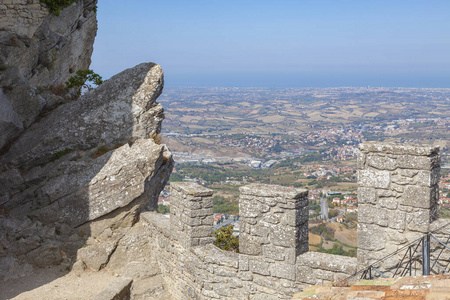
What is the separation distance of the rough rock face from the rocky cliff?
0.11ft

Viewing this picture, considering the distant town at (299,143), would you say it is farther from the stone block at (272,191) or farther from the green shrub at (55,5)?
the green shrub at (55,5)

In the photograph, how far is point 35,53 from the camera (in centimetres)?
1270

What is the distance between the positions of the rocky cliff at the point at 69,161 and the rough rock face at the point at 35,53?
32mm

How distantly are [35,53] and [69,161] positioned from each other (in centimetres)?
424

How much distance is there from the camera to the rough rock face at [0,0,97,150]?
10.8 metres

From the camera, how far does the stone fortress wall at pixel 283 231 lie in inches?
219

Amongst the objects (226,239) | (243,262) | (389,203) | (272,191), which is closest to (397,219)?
(389,203)

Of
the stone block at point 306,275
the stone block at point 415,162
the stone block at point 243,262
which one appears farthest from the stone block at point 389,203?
the stone block at point 243,262

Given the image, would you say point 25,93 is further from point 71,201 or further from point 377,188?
point 377,188

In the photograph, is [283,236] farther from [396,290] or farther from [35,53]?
[35,53]

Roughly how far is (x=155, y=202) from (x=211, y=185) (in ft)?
107

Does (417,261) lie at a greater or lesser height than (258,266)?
greater

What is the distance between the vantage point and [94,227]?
9.80 meters

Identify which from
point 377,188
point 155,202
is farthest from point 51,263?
point 377,188
